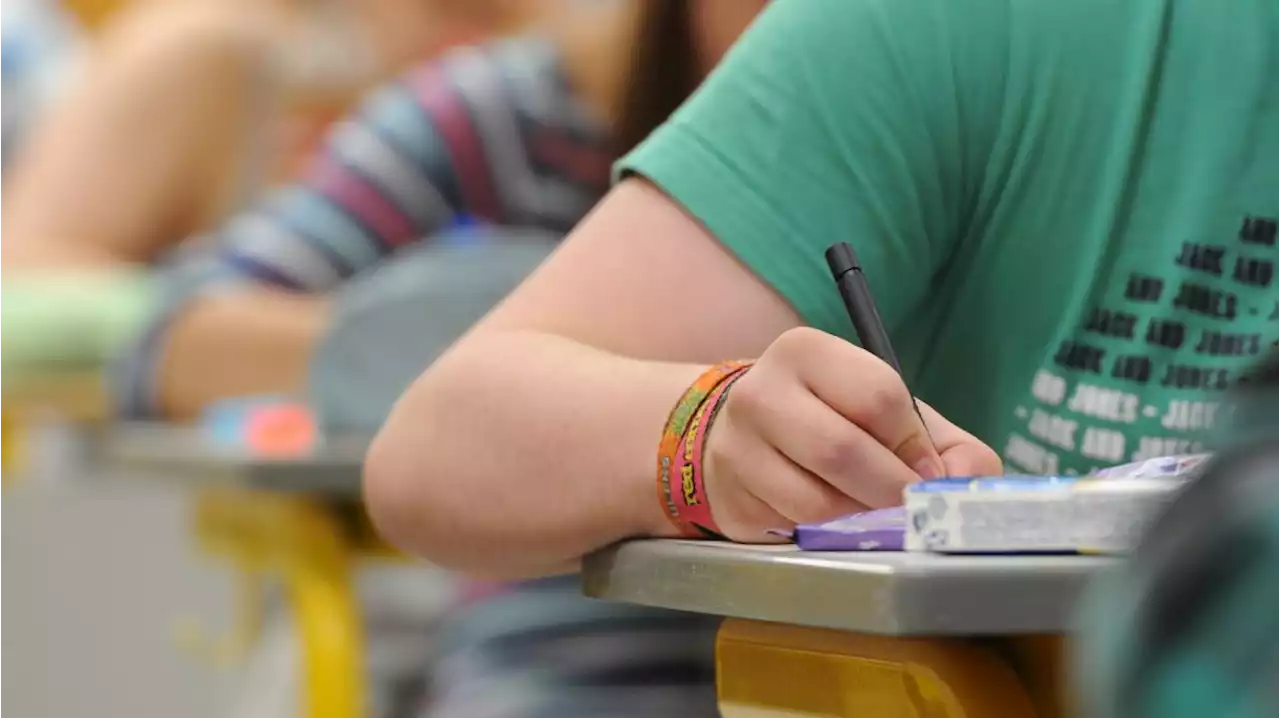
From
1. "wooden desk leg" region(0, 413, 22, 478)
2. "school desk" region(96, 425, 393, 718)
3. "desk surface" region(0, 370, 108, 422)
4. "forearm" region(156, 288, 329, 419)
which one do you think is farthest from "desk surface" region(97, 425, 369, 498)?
"wooden desk leg" region(0, 413, 22, 478)

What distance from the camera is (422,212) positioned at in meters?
1.36

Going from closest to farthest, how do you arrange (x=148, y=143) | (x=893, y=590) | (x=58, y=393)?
(x=893, y=590)
(x=58, y=393)
(x=148, y=143)

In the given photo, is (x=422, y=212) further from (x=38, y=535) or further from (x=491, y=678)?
(x=38, y=535)

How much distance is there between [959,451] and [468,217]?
3.10ft

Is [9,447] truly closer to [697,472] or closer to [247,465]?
[247,465]

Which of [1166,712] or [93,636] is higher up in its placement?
[93,636]

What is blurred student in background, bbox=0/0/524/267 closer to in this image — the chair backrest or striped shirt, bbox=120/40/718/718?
striped shirt, bbox=120/40/718/718

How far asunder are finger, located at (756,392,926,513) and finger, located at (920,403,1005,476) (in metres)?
0.02

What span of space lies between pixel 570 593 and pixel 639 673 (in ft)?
0.22

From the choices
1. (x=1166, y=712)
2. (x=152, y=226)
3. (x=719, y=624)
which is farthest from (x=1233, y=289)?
(x=152, y=226)

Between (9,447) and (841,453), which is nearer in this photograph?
(841,453)

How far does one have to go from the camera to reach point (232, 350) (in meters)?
1.32

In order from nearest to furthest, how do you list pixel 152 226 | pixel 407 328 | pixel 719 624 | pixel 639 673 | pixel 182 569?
pixel 719 624
pixel 639 673
pixel 407 328
pixel 152 226
pixel 182 569

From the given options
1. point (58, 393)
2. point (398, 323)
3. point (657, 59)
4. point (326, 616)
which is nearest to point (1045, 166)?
point (657, 59)
